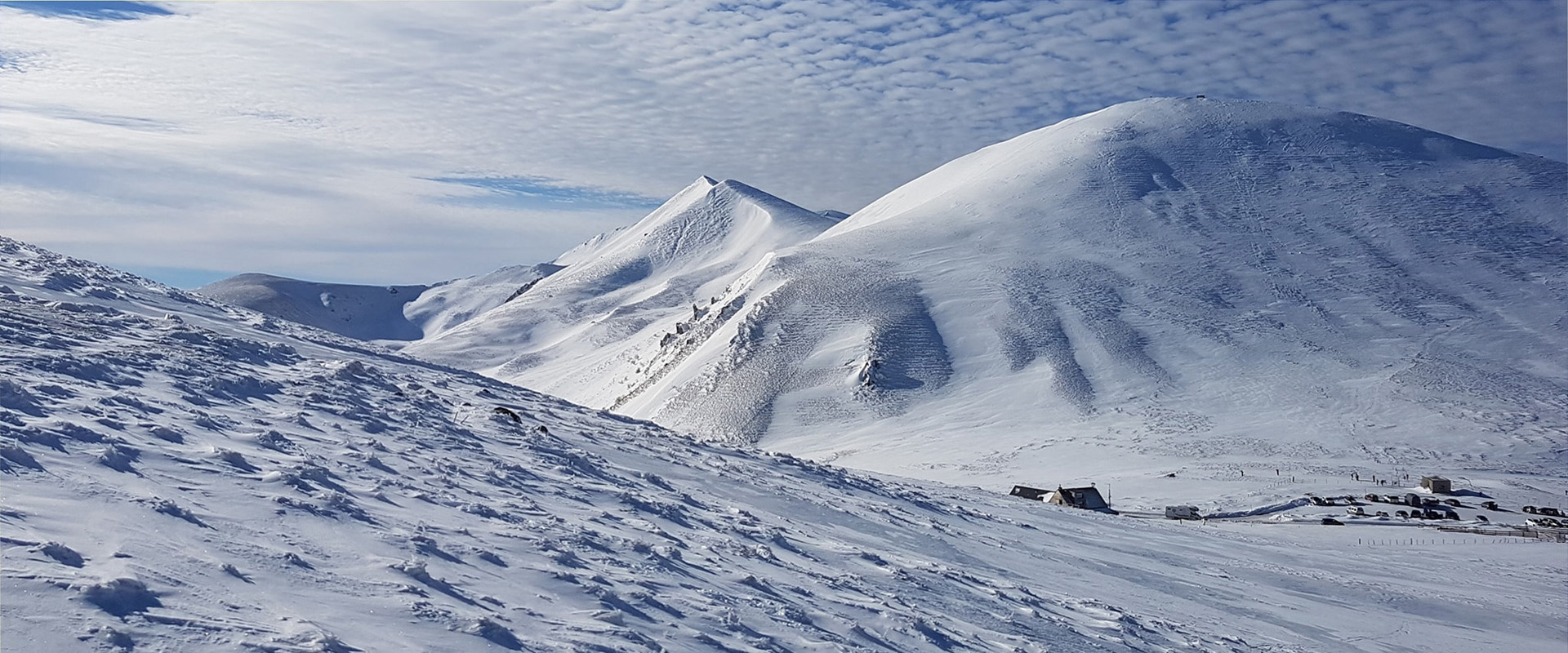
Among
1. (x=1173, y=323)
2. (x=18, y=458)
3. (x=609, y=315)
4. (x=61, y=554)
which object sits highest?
(x=18, y=458)

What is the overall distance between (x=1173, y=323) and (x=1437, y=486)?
3495 centimetres

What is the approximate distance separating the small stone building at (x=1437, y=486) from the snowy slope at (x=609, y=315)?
6075 cm

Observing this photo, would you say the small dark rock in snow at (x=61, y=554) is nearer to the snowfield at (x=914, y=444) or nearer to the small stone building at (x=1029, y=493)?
the snowfield at (x=914, y=444)

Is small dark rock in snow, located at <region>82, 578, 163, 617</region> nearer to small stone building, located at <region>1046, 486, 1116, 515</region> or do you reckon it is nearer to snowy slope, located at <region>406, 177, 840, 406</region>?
small stone building, located at <region>1046, 486, 1116, 515</region>

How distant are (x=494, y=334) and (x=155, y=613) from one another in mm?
158603

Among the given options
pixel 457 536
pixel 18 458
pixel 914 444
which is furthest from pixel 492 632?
pixel 914 444

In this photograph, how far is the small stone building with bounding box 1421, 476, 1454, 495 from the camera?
54.3 metres

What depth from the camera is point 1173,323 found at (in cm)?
8831

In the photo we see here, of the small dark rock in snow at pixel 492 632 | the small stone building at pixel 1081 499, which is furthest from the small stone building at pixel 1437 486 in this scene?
the small dark rock in snow at pixel 492 632

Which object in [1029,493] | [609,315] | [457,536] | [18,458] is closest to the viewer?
[18,458]

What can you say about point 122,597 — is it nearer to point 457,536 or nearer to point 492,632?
point 492,632

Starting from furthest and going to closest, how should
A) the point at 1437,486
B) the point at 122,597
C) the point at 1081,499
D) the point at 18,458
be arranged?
the point at 1437,486, the point at 1081,499, the point at 18,458, the point at 122,597

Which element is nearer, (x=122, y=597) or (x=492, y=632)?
(x=122, y=597)

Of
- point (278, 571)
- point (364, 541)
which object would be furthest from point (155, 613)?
point (364, 541)
